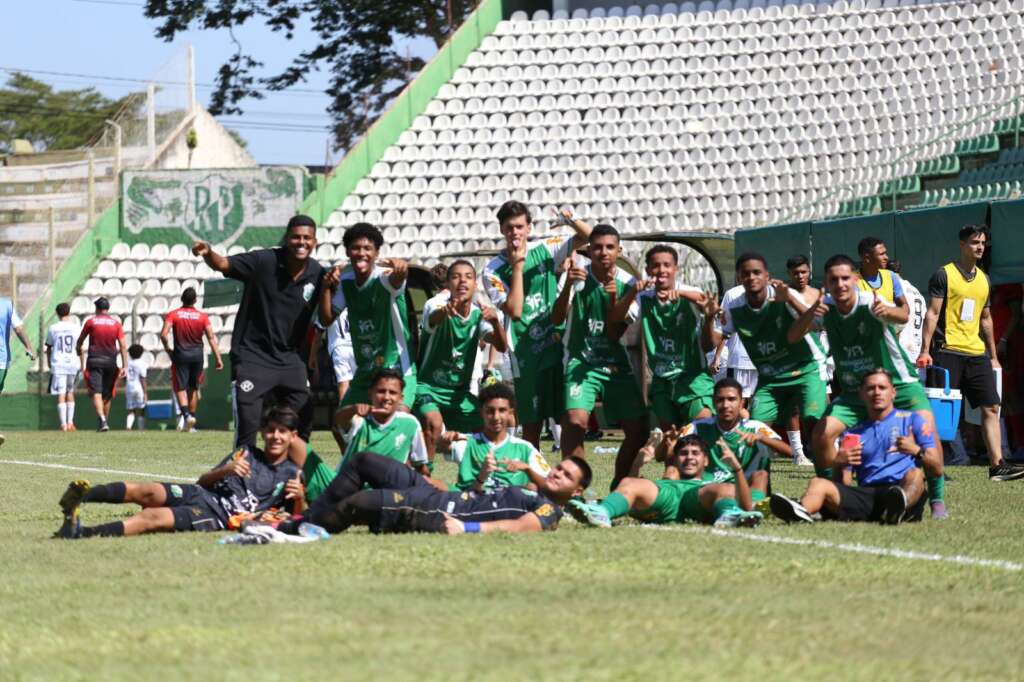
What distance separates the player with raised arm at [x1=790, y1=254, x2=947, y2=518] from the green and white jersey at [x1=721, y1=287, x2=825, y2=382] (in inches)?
10.6

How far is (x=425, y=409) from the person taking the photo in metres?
10.8

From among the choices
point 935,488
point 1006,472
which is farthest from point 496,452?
point 1006,472

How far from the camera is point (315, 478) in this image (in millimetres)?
9570

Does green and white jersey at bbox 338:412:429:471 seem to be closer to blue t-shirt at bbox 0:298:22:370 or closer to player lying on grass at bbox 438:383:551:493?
player lying on grass at bbox 438:383:551:493

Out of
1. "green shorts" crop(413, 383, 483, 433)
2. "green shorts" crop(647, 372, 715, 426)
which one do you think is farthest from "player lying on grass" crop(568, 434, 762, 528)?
"green shorts" crop(413, 383, 483, 433)

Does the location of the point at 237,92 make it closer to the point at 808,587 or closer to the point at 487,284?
the point at 487,284

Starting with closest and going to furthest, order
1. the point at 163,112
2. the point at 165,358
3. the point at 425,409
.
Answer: the point at 425,409
the point at 165,358
the point at 163,112

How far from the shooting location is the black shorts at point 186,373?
2494 cm

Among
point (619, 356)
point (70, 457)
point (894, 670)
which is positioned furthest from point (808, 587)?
point (70, 457)

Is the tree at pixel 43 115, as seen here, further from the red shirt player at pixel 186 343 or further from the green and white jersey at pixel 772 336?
the green and white jersey at pixel 772 336

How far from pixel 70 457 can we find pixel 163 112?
71.5ft

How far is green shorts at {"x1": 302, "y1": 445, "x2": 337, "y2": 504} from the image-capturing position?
9539mm

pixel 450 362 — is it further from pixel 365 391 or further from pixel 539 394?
pixel 539 394

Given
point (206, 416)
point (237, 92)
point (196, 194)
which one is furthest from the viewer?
point (237, 92)
